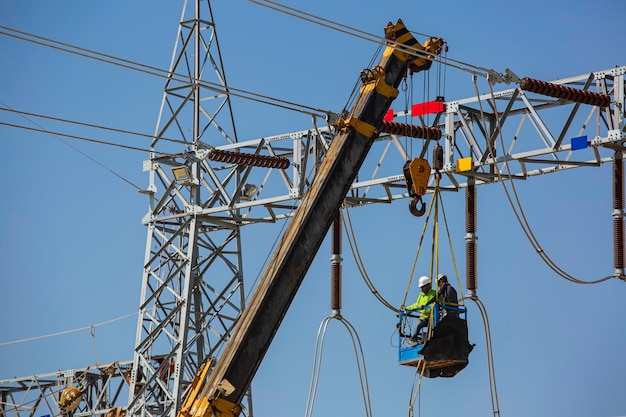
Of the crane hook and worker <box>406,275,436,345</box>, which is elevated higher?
the crane hook

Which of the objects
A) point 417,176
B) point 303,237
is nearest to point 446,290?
point 417,176

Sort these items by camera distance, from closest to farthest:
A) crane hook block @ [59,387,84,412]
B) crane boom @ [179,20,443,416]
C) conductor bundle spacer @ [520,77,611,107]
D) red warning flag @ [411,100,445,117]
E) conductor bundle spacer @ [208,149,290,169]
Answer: crane boom @ [179,20,443,416] < conductor bundle spacer @ [520,77,611,107] < red warning flag @ [411,100,445,117] < conductor bundle spacer @ [208,149,290,169] < crane hook block @ [59,387,84,412]

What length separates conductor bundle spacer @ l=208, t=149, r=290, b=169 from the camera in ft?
98.4

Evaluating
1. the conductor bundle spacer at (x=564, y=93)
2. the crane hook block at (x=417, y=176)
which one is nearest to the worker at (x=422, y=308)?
the crane hook block at (x=417, y=176)

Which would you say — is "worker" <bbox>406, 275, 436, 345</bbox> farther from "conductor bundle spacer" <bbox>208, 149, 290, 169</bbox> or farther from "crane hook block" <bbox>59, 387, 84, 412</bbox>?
"crane hook block" <bbox>59, 387, 84, 412</bbox>

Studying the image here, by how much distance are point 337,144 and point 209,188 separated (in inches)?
352

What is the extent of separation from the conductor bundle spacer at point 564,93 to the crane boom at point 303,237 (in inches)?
80.2

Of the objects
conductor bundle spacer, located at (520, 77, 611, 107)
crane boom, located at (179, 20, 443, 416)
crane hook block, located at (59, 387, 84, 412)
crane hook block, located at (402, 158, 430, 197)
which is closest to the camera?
crane boom, located at (179, 20, 443, 416)

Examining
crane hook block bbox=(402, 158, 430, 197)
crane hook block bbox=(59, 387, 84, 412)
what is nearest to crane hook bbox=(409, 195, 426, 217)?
crane hook block bbox=(402, 158, 430, 197)

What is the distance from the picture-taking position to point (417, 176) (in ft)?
80.3

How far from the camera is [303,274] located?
75.0ft

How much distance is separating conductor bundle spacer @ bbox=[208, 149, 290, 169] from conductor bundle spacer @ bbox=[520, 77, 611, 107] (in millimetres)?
6486

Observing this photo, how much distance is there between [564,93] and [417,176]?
10.1 ft

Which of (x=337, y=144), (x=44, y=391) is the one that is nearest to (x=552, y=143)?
(x=337, y=144)
